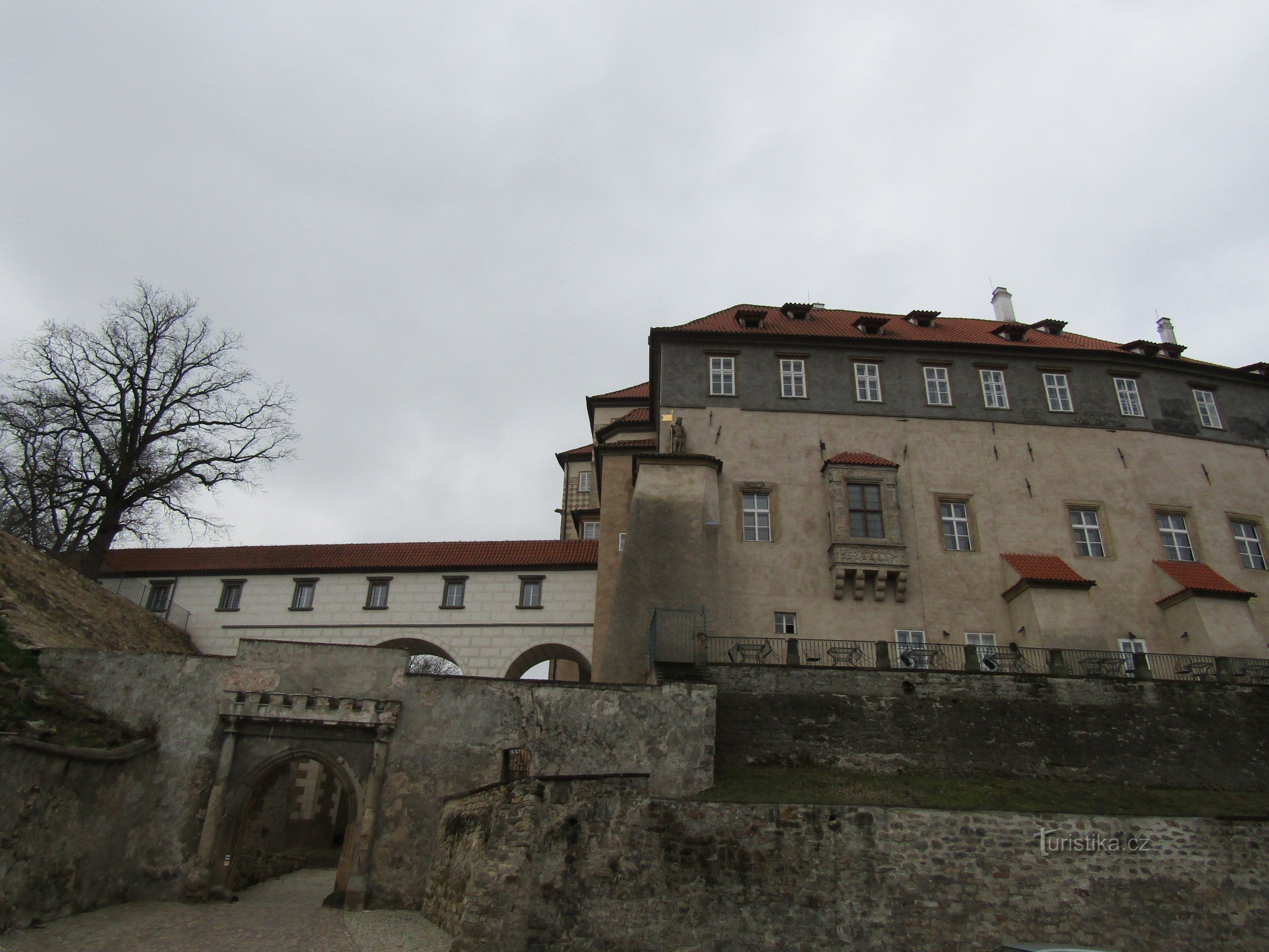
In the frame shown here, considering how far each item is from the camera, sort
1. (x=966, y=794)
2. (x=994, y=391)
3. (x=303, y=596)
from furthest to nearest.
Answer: (x=303, y=596), (x=994, y=391), (x=966, y=794)

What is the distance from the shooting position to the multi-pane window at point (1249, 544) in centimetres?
2534

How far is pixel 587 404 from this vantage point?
36344mm

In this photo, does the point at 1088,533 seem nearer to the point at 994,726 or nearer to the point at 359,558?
the point at 994,726

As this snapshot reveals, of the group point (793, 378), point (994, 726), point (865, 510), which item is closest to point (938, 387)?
point (793, 378)

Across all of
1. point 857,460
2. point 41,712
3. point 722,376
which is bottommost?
point 41,712

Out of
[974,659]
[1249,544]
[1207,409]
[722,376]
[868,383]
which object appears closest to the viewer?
[974,659]

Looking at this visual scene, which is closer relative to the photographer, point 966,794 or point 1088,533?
point 966,794

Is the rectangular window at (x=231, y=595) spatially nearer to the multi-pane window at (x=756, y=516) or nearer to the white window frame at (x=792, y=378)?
the multi-pane window at (x=756, y=516)

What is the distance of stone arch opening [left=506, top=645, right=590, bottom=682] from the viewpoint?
26.6 m

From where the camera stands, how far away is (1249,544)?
2570 cm

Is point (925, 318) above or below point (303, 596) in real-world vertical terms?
above

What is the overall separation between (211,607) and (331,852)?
956cm

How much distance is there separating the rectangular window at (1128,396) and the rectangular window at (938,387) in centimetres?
575

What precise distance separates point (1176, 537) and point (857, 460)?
33.5 feet
